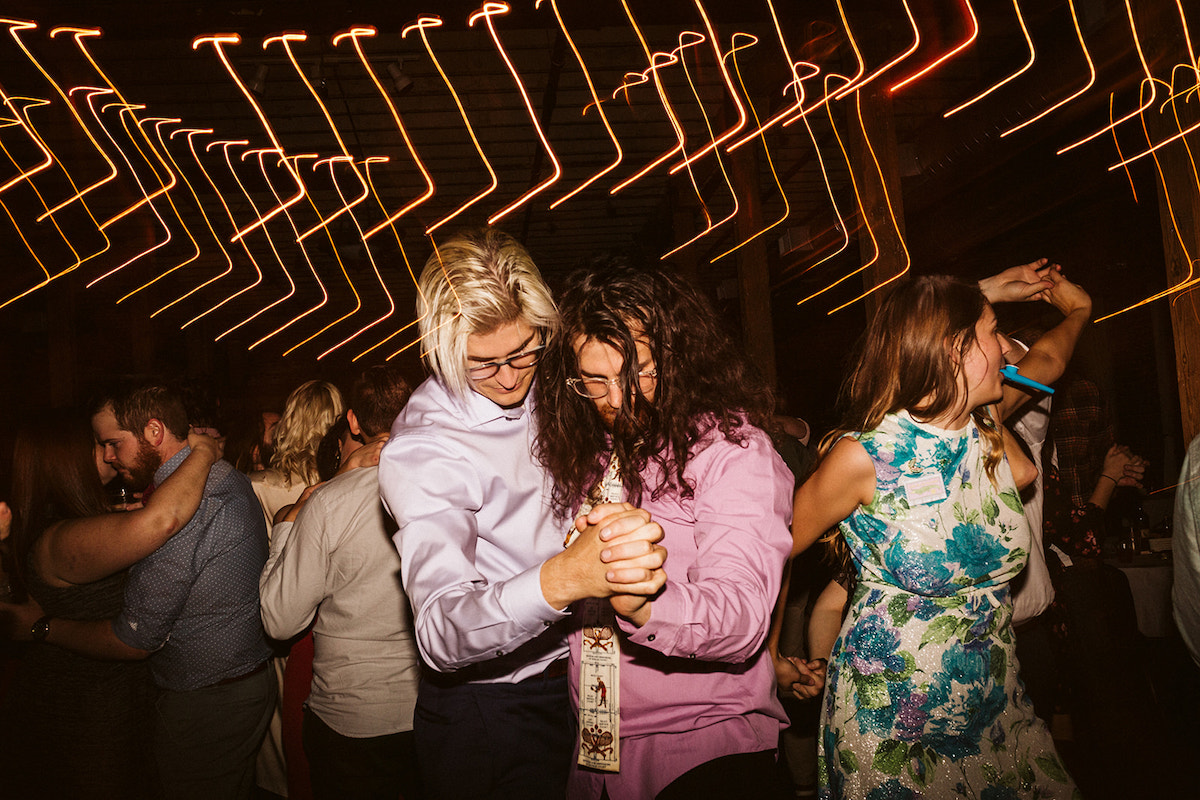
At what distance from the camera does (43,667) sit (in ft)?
8.29

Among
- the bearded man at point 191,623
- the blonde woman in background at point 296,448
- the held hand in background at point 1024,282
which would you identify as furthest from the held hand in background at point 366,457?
the held hand in background at point 1024,282

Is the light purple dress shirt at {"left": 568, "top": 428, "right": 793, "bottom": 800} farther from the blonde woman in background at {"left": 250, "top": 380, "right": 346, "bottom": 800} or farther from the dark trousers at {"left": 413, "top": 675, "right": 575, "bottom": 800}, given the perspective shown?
the blonde woman in background at {"left": 250, "top": 380, "right": 346, "bottom": 800}

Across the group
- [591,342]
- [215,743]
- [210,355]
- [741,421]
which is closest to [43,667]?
[215,743]

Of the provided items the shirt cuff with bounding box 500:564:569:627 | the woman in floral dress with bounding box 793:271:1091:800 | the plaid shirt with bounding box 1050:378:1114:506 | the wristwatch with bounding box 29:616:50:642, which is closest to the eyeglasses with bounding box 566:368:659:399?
the shirt cuff with bounding box 500:564:569:627

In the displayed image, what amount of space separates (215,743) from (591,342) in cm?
208

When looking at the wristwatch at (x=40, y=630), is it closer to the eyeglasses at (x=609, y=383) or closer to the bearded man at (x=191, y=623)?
the bearded man at (x=191, y=623)

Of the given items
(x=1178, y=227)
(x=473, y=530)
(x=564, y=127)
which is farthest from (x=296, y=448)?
(x=564, y=127)

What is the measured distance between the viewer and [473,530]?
147cm

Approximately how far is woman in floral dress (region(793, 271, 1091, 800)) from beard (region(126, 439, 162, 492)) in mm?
2286

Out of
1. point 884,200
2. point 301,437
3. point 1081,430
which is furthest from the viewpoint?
point 1081,430

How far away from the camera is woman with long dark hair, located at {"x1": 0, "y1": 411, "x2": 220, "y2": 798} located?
2.44m

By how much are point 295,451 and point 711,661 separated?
2.90 m

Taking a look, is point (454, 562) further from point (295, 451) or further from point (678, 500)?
point (295, 451)

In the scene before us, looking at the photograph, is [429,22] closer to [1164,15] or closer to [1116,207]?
[1164,15]
